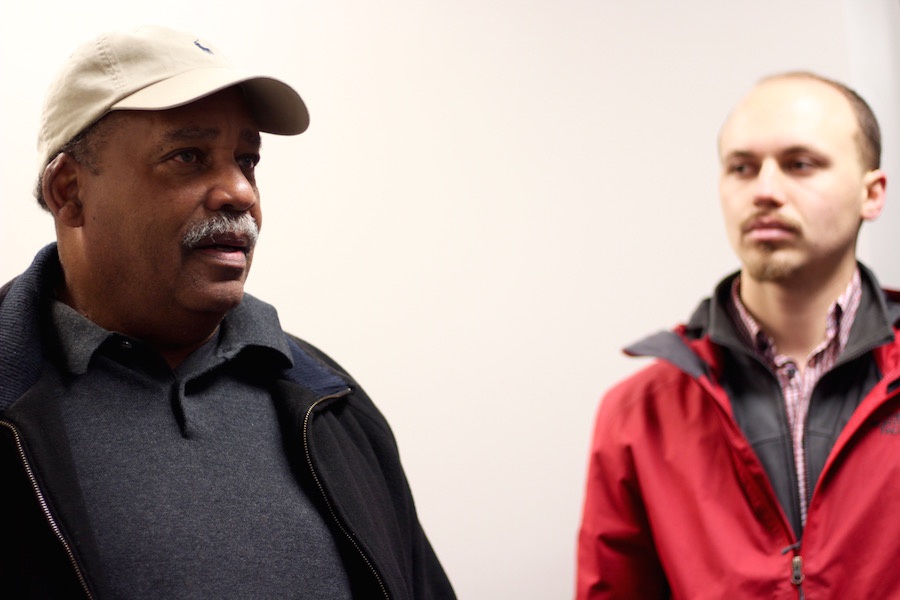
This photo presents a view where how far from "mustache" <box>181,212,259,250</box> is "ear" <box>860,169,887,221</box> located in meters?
1.09

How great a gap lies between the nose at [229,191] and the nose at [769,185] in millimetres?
865

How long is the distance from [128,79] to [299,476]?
0.56 m

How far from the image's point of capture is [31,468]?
3.29ft

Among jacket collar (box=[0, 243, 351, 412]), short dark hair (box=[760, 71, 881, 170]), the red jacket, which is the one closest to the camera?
jacket collar (box=[0, 243, 351, 412])

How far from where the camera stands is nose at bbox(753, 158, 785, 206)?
1583 millimetres

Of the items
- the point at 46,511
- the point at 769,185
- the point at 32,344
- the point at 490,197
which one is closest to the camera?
the point at 46,511

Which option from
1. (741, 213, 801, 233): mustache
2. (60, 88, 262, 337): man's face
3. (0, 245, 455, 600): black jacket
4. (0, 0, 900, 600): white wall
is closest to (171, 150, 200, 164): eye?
(60, 88, 262, 337): man's face

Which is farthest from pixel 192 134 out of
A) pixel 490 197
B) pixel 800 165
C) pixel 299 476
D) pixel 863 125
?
pixel 863 125

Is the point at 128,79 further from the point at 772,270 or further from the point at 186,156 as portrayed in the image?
the point at 772,270

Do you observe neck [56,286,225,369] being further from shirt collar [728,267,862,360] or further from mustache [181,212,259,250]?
shirt collar [728,267,862,360]

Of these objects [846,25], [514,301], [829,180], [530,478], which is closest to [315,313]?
[514,301]

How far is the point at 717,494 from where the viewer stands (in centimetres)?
156

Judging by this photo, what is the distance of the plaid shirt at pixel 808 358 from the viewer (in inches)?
62.6

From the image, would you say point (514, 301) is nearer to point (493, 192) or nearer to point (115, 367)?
point (493, 192)
